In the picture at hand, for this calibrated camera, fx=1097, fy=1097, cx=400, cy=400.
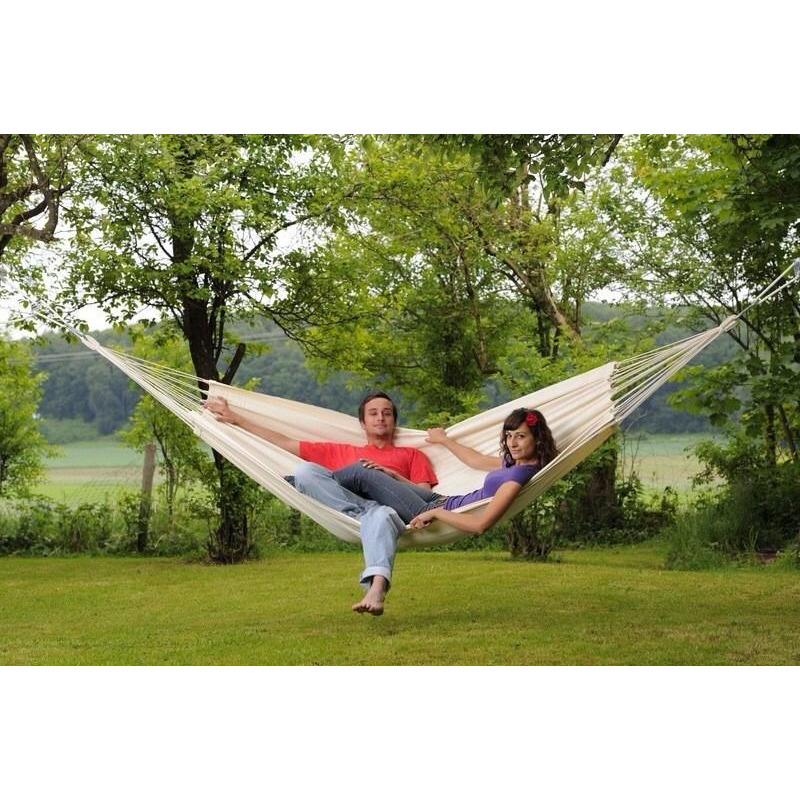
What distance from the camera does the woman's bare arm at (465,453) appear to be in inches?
134

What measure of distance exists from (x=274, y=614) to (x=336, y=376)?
3.13 m

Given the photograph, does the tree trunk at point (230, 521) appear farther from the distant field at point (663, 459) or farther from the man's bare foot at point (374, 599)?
the man's bare foot at point (374, 599)

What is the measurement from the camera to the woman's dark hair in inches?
128

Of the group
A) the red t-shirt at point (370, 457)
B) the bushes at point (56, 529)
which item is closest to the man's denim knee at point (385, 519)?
the red t-shirt at point (370, 457)

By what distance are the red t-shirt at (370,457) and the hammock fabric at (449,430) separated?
2.0 inches

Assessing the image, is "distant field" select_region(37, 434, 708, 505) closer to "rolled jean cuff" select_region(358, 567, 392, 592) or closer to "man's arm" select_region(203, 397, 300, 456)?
"man's arm" select_region(203, 397, 300, 456)

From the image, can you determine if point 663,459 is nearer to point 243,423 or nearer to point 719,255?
point 719,255

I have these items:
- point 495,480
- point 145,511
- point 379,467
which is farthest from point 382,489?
point 145,511

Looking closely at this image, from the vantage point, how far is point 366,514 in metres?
3.07

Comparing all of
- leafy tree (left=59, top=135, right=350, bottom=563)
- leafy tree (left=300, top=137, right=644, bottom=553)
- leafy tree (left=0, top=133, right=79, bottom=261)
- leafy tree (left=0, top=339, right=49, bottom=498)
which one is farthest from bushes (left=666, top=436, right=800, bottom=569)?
leafy tree (left=0, top=339, right=49, bottom=498)

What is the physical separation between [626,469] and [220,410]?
12.3ft

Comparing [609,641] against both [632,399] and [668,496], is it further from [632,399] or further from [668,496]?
[668,496]
